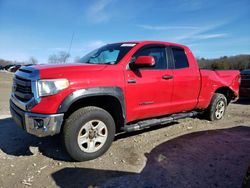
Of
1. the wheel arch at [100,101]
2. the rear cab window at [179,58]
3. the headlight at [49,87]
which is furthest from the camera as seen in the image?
A: the rear cab window at [179,58]

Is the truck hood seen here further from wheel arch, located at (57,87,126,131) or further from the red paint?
wheel arch, located at (57,87,126,131)

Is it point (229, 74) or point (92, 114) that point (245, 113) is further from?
point (92, 114)

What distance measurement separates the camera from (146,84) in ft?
14.4

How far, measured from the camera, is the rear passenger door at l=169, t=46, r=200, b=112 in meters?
5.02

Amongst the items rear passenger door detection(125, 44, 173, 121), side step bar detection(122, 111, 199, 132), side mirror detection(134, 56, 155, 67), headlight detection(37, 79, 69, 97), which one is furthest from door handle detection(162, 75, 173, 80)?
headlight detection(37, 79, 69, 97)

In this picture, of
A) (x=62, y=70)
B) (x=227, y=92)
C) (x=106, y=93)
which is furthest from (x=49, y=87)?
(x=227, y=92)

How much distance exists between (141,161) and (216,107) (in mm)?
3326

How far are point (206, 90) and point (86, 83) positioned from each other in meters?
3.28

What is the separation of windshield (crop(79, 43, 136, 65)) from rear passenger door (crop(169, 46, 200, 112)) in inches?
44.5

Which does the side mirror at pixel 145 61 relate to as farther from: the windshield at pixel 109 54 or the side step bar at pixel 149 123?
the side step bar at pixel 149 123

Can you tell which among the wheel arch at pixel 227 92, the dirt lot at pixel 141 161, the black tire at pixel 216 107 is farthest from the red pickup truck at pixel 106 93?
the wheel arch at pixel 227 92

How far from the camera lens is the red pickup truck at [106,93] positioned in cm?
348

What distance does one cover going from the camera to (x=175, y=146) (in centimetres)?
454

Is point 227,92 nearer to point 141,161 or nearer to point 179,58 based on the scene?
point 179,58
